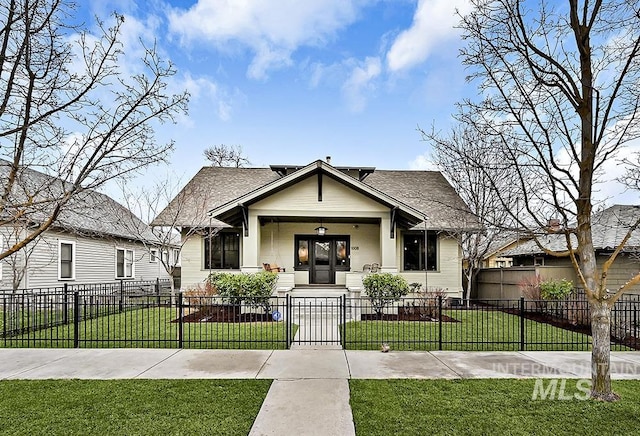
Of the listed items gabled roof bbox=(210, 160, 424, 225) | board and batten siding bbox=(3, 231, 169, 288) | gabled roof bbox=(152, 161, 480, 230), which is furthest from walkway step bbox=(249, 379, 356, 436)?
board and batten siding bbox=(3, 231, 169, 288)

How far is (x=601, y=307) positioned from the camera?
17.7 ft

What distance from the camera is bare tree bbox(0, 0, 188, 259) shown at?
3799 millimetres

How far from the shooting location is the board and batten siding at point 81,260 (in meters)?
16.0

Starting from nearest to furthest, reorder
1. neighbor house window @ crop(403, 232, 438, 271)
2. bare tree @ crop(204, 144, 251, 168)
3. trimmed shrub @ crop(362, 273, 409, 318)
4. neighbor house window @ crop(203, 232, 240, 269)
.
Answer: trimmed shrub @ crop(362, 273, 409, 318), neighbor house window @ crop(203, 232, 240, 269), neighbor house window @ crop(403, 232, 438, 271), bare tree @ crop(204, 144, 251, 168)

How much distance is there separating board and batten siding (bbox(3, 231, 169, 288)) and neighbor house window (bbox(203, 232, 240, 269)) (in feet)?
10.7

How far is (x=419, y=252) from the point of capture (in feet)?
60.3

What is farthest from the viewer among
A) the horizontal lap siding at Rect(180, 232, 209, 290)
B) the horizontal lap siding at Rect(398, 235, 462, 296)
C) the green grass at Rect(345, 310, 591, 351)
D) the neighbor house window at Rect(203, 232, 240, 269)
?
the horizontal lap siding at Rect(398, 235, 462, 296)

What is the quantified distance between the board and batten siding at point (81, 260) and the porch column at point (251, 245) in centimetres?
642

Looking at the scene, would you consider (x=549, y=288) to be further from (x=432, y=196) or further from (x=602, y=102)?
(x=602, y=102)

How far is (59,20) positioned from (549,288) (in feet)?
49.4

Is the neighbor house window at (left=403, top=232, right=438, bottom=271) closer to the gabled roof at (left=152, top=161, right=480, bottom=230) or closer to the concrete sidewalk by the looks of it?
the gabled roof at (left=152, top=161, right=480, bottom=230)

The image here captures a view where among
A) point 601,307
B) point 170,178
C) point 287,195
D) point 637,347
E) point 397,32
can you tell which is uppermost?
point 397,32

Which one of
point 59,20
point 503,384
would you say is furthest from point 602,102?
point 59,20

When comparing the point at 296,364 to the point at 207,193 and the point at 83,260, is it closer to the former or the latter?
the point at 207,193
